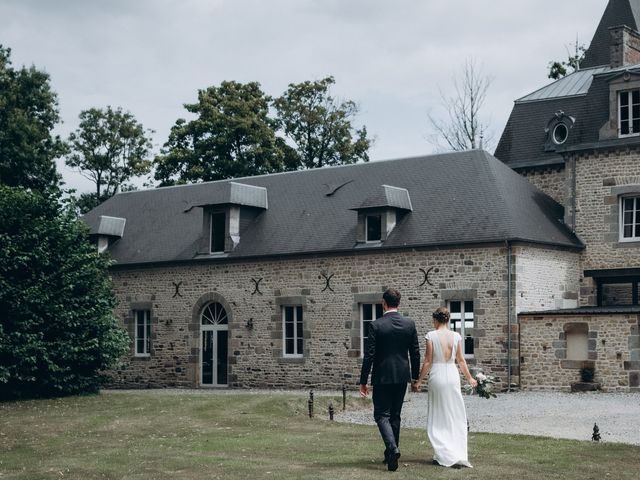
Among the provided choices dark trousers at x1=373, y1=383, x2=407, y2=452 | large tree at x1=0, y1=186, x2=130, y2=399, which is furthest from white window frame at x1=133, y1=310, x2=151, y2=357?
dark trousers at x1=373, y1=383, x2=407, y2=452

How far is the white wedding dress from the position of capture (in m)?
11.5

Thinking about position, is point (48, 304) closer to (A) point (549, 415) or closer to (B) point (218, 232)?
(B) point (218, 232)

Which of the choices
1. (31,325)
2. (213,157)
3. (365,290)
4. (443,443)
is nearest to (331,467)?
(443,443)

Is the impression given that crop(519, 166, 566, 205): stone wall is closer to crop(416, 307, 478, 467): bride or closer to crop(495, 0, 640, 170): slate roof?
crop(495, 0, 640, 170): slate roof

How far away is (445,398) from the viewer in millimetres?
11648

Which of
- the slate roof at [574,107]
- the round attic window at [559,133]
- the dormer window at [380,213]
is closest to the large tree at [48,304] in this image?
the dormer window at [380,213]

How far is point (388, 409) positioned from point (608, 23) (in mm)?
24502

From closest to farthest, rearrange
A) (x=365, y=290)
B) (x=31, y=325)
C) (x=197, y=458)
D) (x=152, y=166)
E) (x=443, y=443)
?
(x=443, y=443), (x=197, y=458), (x=31, y=325), (x=365, y=290), (x=152, y=166)

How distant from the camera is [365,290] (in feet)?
88.9

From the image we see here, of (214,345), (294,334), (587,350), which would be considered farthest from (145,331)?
(587,350)

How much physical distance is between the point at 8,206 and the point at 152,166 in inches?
911

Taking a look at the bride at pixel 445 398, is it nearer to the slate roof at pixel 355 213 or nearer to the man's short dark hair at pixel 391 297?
the man's short dark hair at pixel 391 297

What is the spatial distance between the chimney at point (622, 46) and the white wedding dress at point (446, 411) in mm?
20686

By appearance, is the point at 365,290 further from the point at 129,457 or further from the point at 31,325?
the point at 129,457
